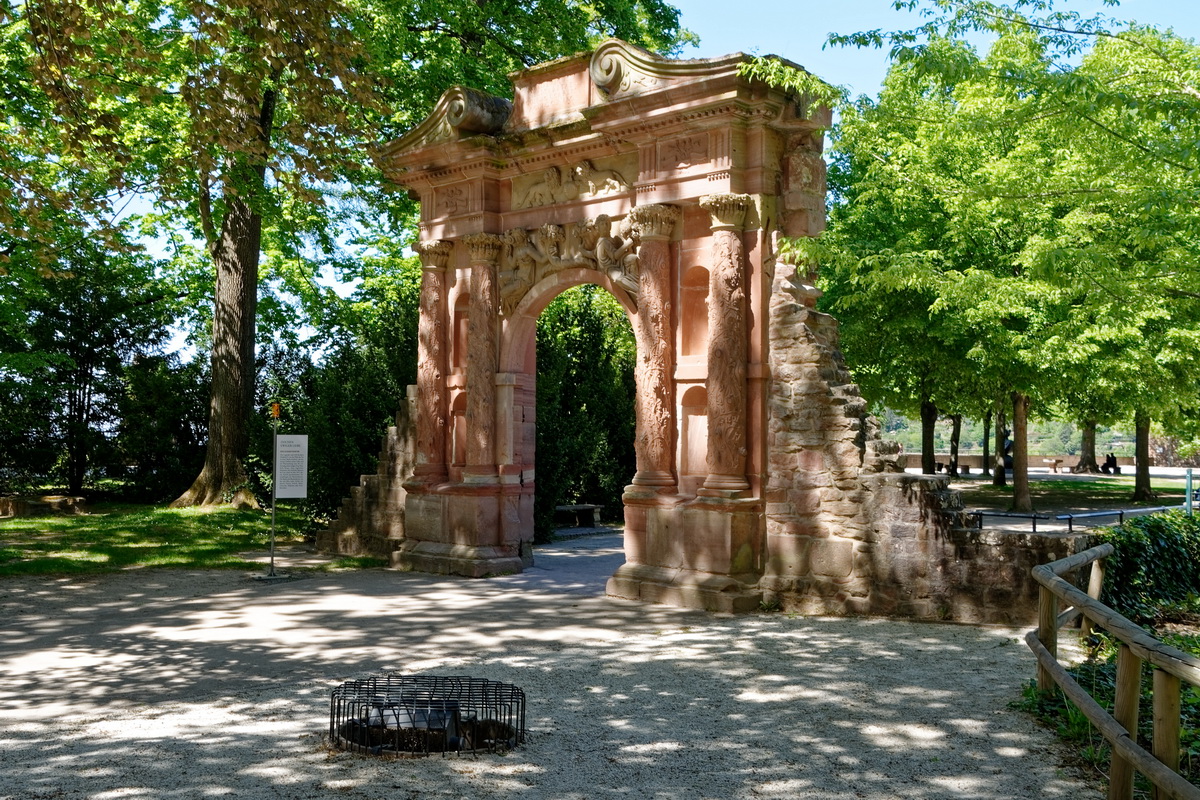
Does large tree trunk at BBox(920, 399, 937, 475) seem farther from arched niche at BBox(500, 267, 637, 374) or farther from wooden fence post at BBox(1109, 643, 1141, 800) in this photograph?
wooden fence post at BBox(1109, 643, 1141, 800)

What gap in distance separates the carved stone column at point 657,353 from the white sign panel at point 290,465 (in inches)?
184

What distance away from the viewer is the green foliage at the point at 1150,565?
32.2 feet

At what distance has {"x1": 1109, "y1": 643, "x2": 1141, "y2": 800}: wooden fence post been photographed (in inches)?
184

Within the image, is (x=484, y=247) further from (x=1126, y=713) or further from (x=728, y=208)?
(x=1126, y=713)

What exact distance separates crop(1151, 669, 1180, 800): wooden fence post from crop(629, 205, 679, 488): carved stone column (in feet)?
24.2

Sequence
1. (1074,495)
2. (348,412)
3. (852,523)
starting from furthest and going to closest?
(1074,495)
(348,412)
(852,523)

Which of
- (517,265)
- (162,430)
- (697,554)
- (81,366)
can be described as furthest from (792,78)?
(81,366)

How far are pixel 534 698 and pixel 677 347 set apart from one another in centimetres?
547

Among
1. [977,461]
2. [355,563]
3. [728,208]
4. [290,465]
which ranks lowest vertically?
[355,563]

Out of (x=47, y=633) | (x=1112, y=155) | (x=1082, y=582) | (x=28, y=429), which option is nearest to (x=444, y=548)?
(x=47, y=633)

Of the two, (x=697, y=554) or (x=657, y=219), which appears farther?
(x=657, y=219)

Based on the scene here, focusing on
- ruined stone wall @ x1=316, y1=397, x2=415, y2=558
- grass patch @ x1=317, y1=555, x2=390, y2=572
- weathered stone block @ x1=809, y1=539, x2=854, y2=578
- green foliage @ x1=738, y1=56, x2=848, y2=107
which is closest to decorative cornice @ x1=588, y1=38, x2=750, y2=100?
green foliage @ x1=738, y1=56, x2=848, y2=107

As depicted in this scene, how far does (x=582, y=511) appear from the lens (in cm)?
2122

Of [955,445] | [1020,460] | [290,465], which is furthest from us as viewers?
[955,445]
